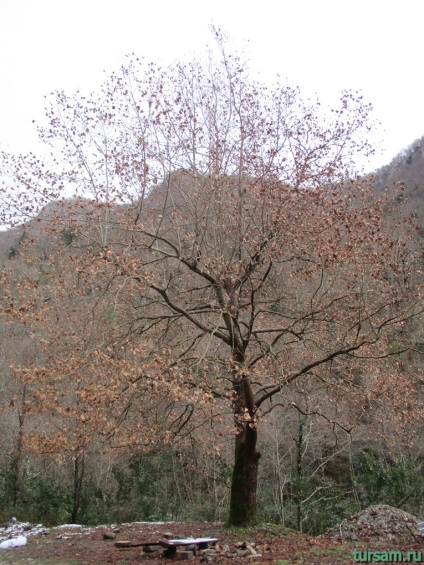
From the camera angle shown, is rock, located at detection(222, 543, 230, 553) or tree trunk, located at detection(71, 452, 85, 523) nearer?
rock, located at detection(222, 543, 230, 553)

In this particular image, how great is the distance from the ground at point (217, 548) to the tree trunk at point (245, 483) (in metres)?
0.26

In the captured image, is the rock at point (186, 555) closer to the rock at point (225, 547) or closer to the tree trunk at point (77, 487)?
the rock at point (225, 547)

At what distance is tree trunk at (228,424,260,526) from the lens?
31.8ft

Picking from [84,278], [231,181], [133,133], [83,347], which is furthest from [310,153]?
[83,347]

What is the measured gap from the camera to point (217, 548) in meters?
7.97

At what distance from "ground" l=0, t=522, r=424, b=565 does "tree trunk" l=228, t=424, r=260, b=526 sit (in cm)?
26

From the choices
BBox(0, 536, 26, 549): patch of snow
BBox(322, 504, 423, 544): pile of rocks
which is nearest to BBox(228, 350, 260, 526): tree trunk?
BBox(322, 504, 423, 544): pile of rocks

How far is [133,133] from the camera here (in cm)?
965

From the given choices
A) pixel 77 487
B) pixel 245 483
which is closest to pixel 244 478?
pixel 245 483

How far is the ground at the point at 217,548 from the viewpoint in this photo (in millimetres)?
7441

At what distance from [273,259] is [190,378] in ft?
8.88

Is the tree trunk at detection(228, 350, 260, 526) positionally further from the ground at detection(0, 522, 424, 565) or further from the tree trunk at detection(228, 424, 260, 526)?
the ground at detection(0, 522, 424, 565)

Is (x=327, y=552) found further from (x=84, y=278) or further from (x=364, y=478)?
(x=364, y=478)

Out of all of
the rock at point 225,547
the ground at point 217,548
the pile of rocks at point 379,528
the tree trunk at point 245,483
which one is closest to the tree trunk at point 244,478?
Answer: the tree trunk at point 245,483
